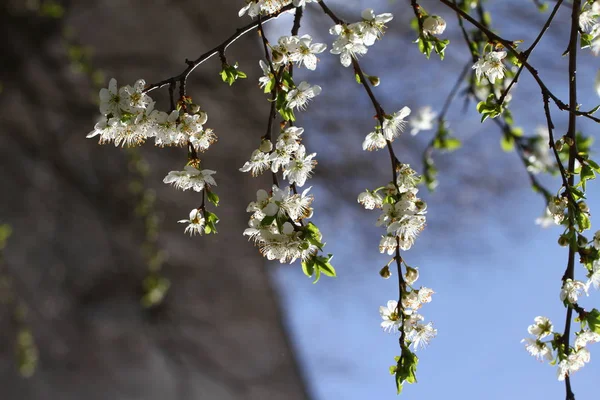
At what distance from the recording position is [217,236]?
2.25m

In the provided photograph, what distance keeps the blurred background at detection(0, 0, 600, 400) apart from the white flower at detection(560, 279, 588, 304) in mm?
1217

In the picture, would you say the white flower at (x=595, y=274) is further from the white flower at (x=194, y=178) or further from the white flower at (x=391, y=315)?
the white flower at (x=194, y=178)

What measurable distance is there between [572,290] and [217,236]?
165cm

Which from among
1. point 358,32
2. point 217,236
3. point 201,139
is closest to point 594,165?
point 358,32

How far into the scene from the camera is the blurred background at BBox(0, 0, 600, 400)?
2.02 m

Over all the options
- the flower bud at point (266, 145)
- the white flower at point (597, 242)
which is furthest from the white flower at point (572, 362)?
the flower bud at point (266, 145)

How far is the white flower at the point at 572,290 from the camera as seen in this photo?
735mm

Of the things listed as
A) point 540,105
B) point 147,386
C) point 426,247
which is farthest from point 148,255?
point 540,105

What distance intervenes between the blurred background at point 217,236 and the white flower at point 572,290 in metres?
1.22

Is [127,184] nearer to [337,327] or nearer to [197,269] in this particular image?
[197,269]

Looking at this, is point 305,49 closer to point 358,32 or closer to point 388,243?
point 358,32

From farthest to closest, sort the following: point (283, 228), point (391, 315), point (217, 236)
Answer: point (217, 236), point (391, 315), point (283, 228)

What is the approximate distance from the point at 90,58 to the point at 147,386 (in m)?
1.23

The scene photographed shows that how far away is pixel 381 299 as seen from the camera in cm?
220
